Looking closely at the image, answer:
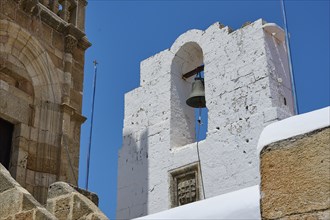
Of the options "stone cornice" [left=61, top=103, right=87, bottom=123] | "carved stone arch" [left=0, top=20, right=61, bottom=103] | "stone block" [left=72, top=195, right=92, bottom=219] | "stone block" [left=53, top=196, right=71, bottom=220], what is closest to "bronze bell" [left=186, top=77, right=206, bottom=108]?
"stone cornice" [left=61, top=103, right=87, bottom=123]

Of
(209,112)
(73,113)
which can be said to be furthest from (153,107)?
(73,113)

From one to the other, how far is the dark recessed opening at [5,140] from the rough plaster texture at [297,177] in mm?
5170

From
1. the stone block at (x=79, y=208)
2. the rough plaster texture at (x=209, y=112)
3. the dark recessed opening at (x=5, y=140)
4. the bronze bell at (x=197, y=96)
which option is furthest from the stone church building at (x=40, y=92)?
the stone block at (x=79, y=208)

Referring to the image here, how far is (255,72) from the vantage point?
752cm

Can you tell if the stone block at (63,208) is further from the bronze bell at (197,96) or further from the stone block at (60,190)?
the bronze bell at (197,96)

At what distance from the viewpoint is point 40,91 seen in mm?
7562

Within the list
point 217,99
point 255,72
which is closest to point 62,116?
point 217,99

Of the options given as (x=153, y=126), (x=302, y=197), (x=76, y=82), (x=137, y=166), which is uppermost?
(x=76, y=82)

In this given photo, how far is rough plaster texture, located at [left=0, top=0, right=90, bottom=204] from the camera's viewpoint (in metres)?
7.04

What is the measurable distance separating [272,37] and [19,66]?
3453mm

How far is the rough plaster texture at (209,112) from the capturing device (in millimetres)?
7285

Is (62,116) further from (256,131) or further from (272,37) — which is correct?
(272,37)

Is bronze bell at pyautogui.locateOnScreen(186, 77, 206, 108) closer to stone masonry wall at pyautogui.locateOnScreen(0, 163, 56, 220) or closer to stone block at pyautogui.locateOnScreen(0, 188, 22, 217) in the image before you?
stone masonry wall at pyautogui.locateOnScreen(0, 163, 56, 220)

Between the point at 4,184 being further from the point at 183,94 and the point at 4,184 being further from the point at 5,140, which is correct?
the point at 183,94
